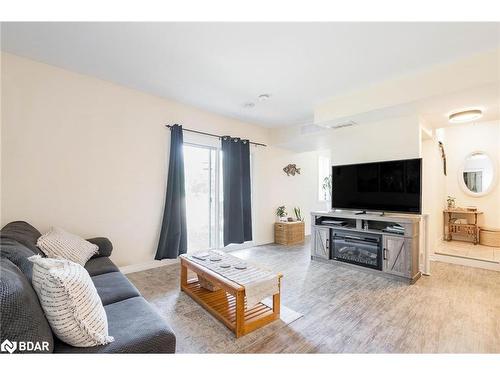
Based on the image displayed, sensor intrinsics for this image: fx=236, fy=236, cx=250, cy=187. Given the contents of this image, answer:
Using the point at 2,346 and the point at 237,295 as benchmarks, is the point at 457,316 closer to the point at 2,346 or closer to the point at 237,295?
the point at 237,295

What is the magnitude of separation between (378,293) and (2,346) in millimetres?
2992

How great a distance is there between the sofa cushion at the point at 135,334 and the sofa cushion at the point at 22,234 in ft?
3.37

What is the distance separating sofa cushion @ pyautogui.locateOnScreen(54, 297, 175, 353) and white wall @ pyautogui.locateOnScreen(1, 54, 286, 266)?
1.82 meters

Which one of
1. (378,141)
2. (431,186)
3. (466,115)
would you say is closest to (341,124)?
(378,141)

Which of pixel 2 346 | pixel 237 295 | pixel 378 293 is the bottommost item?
pixel 378 293

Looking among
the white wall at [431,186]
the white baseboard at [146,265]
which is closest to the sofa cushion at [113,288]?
the white baseboard at [146,265]

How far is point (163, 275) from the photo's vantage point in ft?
10.2

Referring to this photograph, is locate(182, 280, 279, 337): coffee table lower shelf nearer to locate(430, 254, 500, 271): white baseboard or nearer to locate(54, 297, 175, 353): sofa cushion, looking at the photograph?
locate(54, 297, 175, 353): sofa cushion

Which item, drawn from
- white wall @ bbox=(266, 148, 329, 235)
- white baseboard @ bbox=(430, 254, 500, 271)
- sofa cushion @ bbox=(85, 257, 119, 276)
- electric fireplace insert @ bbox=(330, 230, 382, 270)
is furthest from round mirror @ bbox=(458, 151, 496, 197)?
sofa cushion @ bbox=(85, 257, 119, 276)

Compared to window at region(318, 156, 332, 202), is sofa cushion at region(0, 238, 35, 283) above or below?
below

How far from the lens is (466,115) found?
3.12m

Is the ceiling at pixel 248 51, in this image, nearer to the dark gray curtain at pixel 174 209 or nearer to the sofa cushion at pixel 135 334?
the dark gray curtain at pixel 174 209

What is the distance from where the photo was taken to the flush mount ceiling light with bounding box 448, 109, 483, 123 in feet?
10.1
